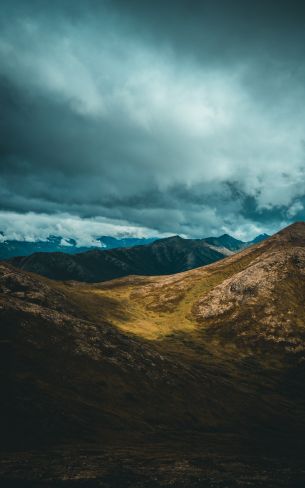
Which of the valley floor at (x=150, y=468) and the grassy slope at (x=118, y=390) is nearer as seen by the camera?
the valley floor at (x=150, y=468)

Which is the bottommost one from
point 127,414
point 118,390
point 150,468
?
point 127,414

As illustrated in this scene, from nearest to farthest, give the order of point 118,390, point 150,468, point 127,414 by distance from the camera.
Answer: point 150,468
point 127,414
point 118,390

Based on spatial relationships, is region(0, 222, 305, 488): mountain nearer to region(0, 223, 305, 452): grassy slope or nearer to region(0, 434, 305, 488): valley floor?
region(0, 434, 305, 488): valley floor

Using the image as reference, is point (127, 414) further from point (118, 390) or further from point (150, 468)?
point (150, 468)

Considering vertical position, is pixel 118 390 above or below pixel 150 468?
above

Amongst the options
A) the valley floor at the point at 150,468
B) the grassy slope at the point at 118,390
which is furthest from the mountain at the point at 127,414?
the grassy slope at the point at 118,390

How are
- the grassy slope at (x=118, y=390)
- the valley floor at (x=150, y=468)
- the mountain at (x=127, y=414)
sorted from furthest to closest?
the grassy slope at (x=118, y=390) → the mountain at (x=127, y=414) → the valley floor at (x=150, y=468)

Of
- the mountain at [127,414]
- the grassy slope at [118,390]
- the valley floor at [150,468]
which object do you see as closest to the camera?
the valley floor at [150,468]

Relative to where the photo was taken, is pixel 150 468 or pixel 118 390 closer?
pixel 150 468

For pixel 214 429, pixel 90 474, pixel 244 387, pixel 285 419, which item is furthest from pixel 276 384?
pixel 90 474

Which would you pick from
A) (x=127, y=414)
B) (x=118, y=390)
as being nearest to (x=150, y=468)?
(x=127, y=414)

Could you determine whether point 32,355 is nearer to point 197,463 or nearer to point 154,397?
point 154,397

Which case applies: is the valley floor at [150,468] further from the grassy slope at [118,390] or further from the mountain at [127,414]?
the grassy slope at [118,390]

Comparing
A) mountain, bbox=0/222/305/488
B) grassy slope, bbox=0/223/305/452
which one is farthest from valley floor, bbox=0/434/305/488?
grassy slope, bbox=0/223/305/452
